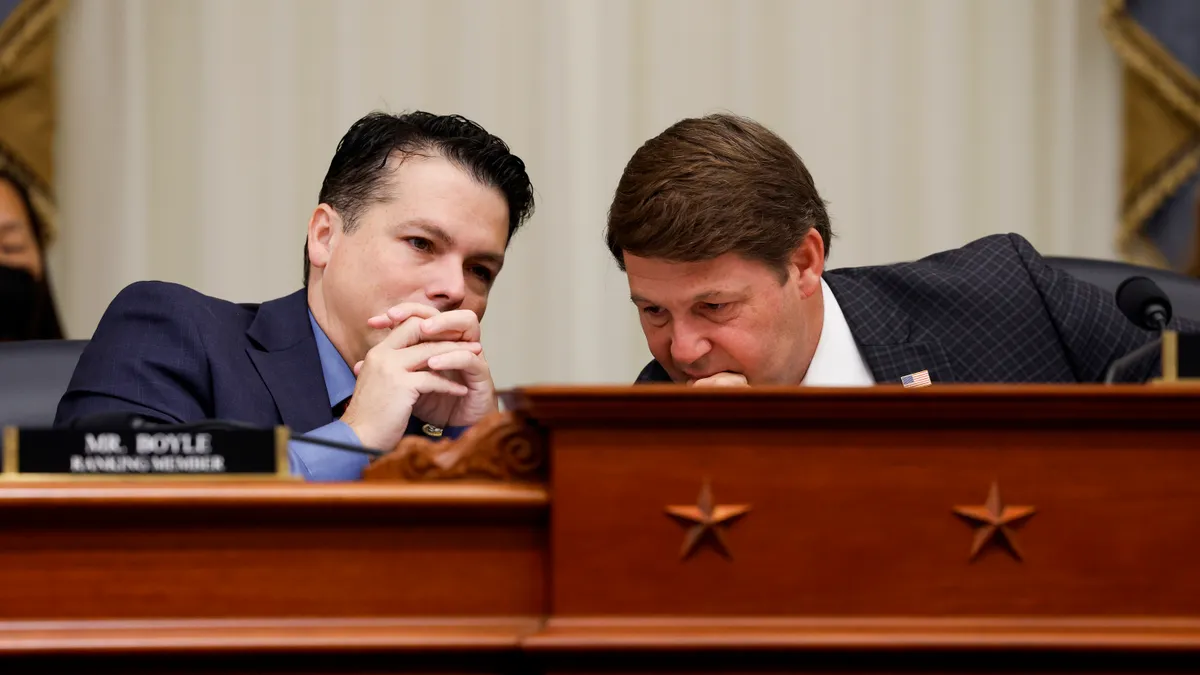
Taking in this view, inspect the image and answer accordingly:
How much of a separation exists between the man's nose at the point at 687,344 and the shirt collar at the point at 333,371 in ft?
1.55

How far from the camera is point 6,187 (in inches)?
115

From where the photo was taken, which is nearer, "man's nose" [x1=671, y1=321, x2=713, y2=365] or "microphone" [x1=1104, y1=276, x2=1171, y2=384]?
"microphone" [x1=1104, y1=276, x2=1171, y2=384]

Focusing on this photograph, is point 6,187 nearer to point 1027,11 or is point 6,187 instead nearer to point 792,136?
point 792,136

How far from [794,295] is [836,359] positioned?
0.53 feet

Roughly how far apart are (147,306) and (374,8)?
59.0 inches

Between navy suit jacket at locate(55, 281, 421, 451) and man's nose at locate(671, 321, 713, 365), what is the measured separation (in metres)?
0.39

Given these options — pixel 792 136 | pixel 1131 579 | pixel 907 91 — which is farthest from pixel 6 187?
pixel 1131 579

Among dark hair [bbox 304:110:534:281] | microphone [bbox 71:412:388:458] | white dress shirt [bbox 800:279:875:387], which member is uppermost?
dark hair [bbox 304:110:534:281]

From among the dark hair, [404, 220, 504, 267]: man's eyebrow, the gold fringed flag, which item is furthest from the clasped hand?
the gold fringed flag

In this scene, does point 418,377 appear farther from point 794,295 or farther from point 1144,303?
point 1144,303

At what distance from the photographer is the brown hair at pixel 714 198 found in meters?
1.78

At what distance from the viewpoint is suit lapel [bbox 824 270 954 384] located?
194 cm

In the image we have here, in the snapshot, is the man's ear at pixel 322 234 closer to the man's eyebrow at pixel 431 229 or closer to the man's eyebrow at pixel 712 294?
the man's eyebrow at pixel 431 229

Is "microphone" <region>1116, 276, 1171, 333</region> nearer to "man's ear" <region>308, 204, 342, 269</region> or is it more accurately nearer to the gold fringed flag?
"man's ear" <region>308, 204, 342, 269</region>
